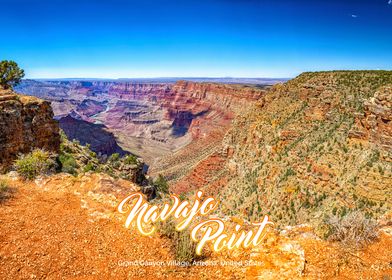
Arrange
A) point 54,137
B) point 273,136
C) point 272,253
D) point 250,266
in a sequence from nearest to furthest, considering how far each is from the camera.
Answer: point 250,266 → point 272,253 → point 54,137 → point 273,136

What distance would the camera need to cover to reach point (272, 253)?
8.59m

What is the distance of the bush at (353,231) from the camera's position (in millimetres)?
8914

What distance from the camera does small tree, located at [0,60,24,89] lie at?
→ 28.9 metres

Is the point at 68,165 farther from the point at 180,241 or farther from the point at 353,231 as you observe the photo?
the point at 353,231

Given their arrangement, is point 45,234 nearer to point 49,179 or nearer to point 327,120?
→ point 49,179

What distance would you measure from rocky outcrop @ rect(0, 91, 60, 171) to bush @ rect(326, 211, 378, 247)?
19.2 meters

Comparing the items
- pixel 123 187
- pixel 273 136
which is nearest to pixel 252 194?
pixel 273 136

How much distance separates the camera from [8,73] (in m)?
29.2

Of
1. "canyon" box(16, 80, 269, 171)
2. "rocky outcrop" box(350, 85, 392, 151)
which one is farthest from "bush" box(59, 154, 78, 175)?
"canyon" box(16, 80, 269, 171)

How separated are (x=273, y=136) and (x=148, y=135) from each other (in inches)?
5549

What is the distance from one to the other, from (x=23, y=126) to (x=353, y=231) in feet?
75.8

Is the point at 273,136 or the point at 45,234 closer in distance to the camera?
the point at 45,234

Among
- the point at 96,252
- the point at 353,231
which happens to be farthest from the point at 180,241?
the point at 353,231

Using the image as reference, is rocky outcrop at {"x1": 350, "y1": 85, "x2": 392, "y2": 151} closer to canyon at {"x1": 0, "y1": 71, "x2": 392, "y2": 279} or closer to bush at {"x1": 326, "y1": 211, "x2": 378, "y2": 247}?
canyon at {"x1": 0, "y1": 71, "x2": 392, "y2": 279}
